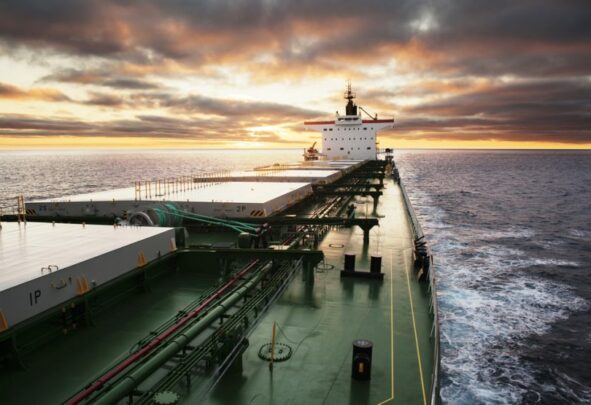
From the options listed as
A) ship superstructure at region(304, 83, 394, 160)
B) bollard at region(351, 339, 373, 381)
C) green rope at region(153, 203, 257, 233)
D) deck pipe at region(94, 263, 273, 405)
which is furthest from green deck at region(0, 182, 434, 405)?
ship superstructure at region(304, 83, 394, 160)

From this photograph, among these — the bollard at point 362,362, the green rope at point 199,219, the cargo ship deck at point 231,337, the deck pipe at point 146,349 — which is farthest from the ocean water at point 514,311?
the green rope at point 199,219

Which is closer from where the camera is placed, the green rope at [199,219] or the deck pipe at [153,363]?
the deck pipe at [153,363]

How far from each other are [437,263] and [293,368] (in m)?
27.8

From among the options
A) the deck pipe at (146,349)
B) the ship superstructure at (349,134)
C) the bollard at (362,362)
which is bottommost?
the bollard at (362,362)

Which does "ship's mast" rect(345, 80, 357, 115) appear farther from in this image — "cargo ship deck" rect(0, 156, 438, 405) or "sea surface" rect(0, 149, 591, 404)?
"cargo ship deck" rect(0, 156, 438, 405)

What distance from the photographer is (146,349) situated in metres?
9.92

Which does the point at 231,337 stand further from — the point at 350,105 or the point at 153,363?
the point at 350,105

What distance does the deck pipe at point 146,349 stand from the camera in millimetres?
8156

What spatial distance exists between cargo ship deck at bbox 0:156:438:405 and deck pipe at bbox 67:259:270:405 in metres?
0.07

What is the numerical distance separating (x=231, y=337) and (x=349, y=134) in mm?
80953

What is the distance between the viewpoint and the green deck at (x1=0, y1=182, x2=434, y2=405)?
963 cm

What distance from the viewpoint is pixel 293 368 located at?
35.5 feet

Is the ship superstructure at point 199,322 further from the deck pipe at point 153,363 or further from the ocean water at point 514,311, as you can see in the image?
the ocean water at point 514,311

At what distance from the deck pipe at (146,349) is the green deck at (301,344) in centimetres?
110
